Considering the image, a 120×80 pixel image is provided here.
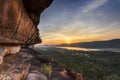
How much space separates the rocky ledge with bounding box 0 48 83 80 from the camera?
19084 mm

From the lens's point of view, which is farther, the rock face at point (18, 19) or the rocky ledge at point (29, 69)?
the rock face at point (18, 19)

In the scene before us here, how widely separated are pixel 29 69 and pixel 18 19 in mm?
5262

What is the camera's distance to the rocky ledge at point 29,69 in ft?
62.6

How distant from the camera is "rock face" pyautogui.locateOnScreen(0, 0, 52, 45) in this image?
1958 centimetres

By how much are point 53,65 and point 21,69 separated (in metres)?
6.00

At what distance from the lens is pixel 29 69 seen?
2236cm

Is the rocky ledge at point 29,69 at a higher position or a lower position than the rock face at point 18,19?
lower

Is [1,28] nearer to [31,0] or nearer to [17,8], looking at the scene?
[17,8]

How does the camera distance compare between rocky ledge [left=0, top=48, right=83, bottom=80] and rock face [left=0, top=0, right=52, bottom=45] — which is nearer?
rocky ledge [left=0, top=48, right=83, bottom=80]

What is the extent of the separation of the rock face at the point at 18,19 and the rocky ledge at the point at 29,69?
176 cm

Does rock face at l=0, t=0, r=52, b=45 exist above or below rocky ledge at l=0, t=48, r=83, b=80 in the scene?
above

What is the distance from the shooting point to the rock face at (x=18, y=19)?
19.6 metres

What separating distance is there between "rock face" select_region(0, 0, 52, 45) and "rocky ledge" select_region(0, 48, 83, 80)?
1763 mm

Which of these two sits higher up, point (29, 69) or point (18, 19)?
point (18, 19)
